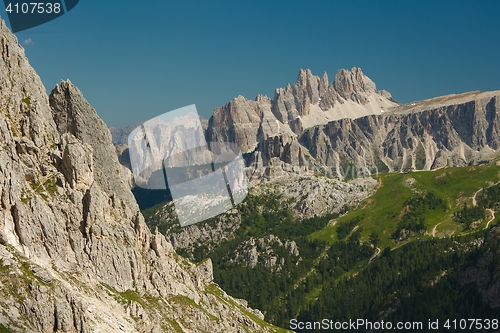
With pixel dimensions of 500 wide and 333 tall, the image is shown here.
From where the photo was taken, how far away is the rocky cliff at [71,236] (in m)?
63.9

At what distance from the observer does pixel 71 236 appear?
8262 cm

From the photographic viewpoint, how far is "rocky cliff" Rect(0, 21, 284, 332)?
63906 mm

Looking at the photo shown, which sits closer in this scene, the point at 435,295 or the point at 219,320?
the point at 219,320

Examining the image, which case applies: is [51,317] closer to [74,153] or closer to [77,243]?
[77,243]

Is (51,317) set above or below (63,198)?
below

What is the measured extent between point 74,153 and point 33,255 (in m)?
22.3

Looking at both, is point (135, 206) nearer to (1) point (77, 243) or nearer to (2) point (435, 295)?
(1) point (77, 243)

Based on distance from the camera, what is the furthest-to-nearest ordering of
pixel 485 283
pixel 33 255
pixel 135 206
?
pixel 485 283 < pixel 135 206 < pixel 33 255

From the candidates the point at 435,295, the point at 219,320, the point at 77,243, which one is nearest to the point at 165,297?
the point at 219,320

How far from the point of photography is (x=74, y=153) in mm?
88688

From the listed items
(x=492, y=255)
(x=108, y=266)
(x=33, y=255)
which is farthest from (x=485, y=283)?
(x=33, y=255)

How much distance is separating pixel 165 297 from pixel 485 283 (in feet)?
410

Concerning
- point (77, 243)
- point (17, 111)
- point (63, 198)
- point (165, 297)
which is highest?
point (17, 111)

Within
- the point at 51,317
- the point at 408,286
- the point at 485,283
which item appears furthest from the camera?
A: the point at 408,286
